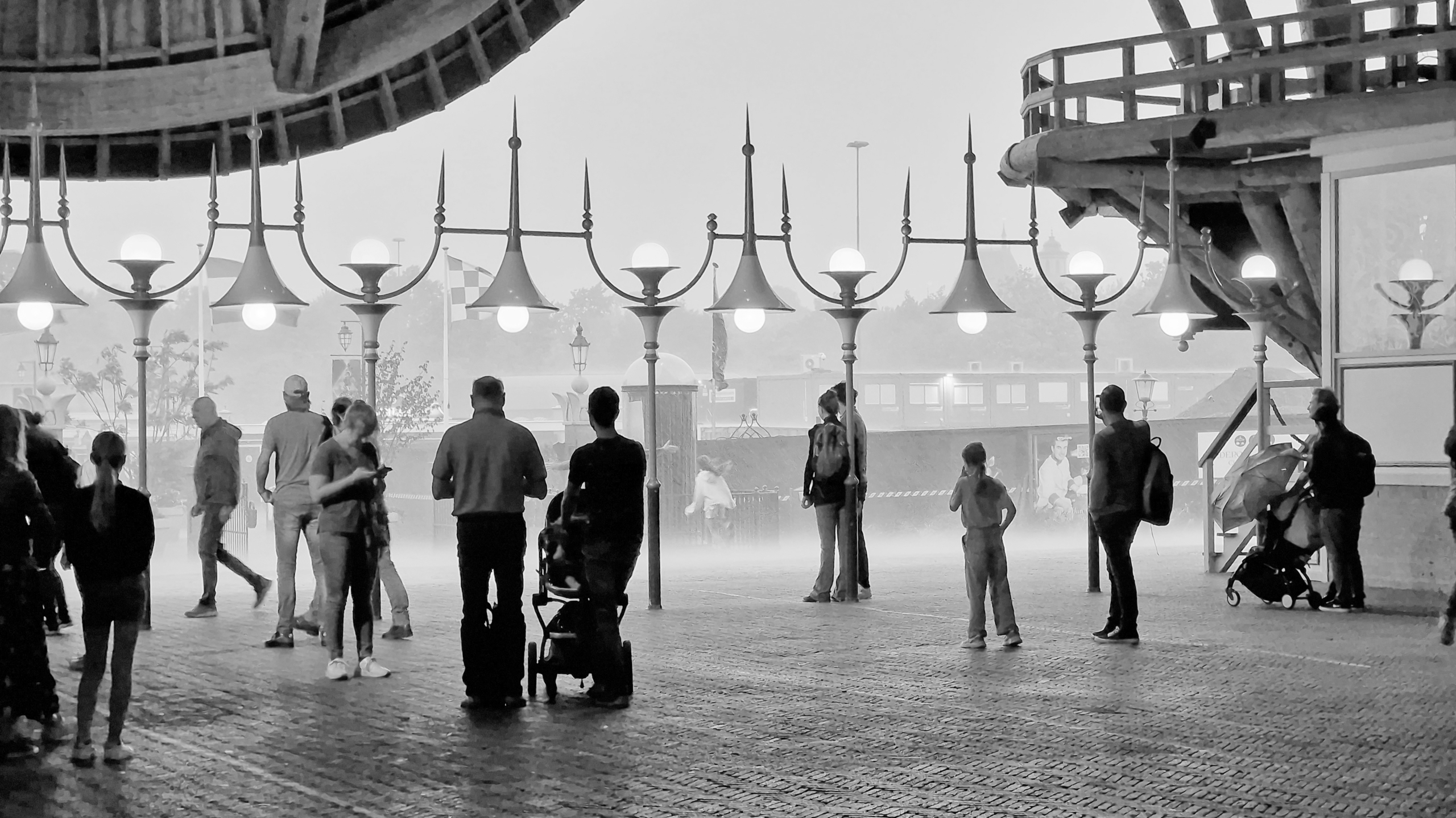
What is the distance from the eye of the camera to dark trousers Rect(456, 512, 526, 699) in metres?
8.55

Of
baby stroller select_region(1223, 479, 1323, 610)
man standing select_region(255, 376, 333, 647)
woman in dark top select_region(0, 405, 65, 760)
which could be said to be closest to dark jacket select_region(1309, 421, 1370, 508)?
baby stroller select_region(1223, 479, 1323, 610)

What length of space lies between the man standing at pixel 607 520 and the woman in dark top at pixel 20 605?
274 cm

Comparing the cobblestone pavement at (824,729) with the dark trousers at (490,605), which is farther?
the dark trousers at (490,605)

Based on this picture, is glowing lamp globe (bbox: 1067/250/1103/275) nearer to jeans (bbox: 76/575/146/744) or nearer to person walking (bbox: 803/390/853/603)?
person walking (bbox: 803/390/853/603)

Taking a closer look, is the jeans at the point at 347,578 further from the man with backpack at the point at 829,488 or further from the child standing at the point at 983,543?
the man with backpack at the point at 829,488

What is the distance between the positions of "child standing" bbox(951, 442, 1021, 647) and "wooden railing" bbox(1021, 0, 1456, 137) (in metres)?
6.52

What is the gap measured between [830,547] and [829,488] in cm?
57

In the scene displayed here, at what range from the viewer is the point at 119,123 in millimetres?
16922

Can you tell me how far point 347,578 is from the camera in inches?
376

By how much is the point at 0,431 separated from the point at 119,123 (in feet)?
35.8

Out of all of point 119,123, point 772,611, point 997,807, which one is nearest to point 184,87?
point 119,123

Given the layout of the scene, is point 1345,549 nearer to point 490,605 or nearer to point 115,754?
point 490,605

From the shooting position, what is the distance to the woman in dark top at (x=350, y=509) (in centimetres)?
944

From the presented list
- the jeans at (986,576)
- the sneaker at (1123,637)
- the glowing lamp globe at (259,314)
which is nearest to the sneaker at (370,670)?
the jeans at (986,576)
